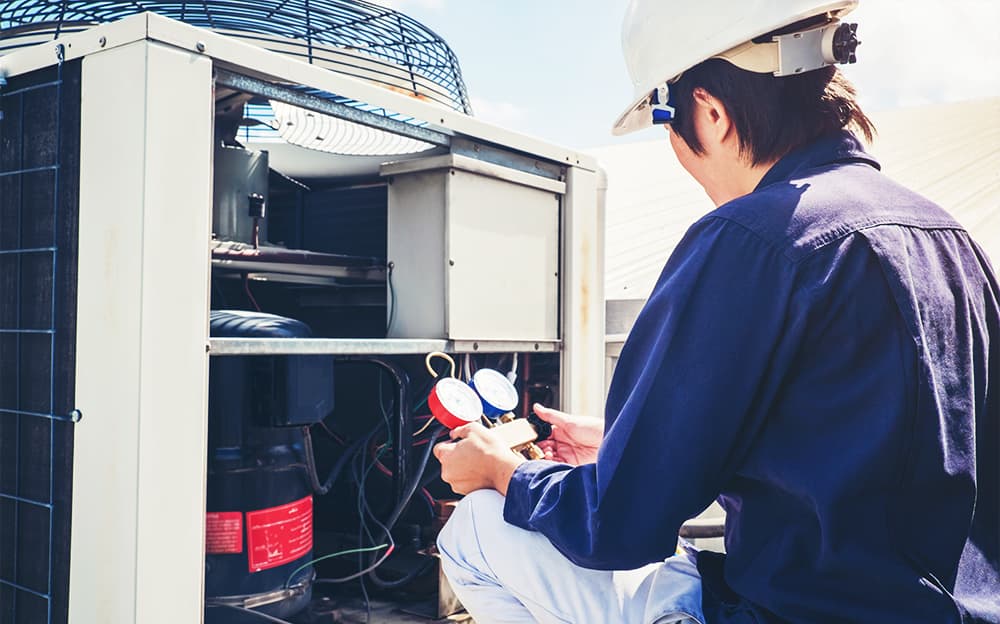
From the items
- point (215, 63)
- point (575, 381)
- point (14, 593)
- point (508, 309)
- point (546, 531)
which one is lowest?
point (14, 593)

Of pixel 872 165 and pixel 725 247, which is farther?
pixel 872 165

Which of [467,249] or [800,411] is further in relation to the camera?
[467,249]

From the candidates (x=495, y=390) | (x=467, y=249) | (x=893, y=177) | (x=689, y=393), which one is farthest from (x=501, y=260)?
(x=893, y=177)

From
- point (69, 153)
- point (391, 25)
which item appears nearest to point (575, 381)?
point (391, 25)

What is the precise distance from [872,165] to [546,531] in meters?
0.65

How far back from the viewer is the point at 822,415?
90 centimetres

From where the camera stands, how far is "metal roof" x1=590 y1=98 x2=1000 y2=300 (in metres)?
11.0

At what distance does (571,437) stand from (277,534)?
603 mm

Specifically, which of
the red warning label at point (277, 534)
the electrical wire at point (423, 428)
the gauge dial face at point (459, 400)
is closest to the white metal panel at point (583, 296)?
the electrical wire at point (423, 428)

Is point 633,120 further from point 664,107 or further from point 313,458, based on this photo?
point 313,458

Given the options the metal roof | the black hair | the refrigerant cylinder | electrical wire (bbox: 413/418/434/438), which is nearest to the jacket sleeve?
the black hair

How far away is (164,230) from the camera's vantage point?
1190 mm

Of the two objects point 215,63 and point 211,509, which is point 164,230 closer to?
point 215,63

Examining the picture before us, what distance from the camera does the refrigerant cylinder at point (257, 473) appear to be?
1.57 m
